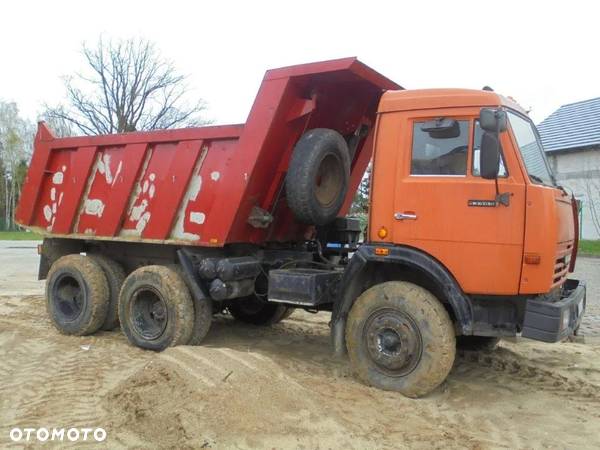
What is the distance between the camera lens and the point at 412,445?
401cm

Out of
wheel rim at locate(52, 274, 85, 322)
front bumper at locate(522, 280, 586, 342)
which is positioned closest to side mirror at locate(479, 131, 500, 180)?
front bumper at locate(522, 280, 586, 342)

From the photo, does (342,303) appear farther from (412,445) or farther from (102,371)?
(102,371)

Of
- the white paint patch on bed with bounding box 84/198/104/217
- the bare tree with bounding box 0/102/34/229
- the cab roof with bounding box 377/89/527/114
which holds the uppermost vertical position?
the bare tree with bounding box 0/102/34/229

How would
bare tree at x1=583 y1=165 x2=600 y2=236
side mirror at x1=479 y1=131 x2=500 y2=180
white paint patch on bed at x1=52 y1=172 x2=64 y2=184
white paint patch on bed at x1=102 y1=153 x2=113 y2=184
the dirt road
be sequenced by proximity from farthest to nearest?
bare tree at x1=583 y1=165 x2=600 y2=236 → white paint patch on bed at x1=52 y1=172 x2=64 y2=184 → white paint patch on bed at x1=102 y1=153 x2=113 y2=184 → side mirror at x1=479 y1=131 x2=500 y2=180 → the dirt road

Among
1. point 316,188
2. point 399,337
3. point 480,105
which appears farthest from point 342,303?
point 480,105

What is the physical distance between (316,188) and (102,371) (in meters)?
2.88

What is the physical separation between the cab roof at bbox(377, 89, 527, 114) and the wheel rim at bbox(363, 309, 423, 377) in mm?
1848

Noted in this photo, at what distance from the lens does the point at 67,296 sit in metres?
7.72

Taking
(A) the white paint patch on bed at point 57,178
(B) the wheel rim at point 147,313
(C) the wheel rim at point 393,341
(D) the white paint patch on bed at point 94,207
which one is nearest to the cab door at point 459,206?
(C) the wheel rim at point 393,341

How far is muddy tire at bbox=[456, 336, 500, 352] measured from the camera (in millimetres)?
6402

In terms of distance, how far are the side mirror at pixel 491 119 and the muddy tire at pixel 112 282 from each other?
5025 millimetres

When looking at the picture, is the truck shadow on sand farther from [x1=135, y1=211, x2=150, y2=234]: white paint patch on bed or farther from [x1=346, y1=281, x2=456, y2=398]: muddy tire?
[x1=135, y1=211, x2=150, y2=234]: white paint patch on bed

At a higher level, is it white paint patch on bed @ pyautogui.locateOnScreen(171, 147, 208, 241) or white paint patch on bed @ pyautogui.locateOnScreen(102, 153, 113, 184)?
white paint patch on bed @ pyautogui.locateOnScreen(102, 153, 113, 184)

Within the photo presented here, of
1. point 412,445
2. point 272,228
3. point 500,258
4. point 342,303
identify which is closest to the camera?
point 412,445
